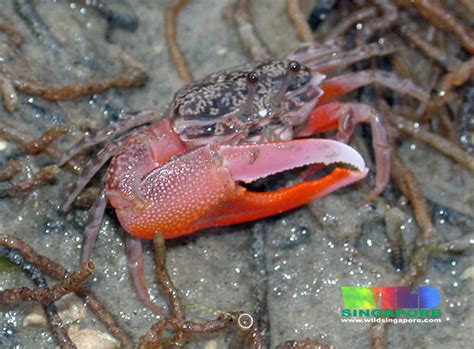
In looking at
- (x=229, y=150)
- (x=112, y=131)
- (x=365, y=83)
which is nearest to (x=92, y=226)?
(x=112, y=131)

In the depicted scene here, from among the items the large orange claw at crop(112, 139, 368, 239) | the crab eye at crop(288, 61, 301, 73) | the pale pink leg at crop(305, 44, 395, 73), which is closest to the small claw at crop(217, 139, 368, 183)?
the large orange claw at crop(112, 139, 368, 239)

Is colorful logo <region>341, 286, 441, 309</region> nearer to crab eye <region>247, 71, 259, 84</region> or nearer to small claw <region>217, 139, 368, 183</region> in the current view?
small claw <region>217, 139, 368, 183</region>

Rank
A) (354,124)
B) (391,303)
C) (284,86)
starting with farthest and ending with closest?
(354,124) < (284,86) < (391,303)

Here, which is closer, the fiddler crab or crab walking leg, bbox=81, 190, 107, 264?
the fiddler crab

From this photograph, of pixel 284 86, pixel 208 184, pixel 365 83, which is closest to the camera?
pixel 208 184

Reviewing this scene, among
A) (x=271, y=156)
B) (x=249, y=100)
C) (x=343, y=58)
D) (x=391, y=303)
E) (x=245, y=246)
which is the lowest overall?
(x=391, y=303)

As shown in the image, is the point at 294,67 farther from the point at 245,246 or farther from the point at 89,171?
the point at 89,171

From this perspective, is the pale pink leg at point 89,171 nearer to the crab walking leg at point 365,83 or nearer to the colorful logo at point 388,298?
the crab walking leg at point 365,83
